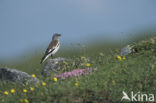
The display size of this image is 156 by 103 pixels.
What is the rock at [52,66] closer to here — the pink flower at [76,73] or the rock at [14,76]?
the rock at [14,76]

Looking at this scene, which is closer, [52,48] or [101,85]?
[101,85]

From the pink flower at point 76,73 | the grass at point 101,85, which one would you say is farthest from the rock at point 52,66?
the pink flower at point 76,73

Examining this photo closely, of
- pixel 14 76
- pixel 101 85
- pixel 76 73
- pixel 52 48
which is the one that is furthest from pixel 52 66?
pixel 101 85

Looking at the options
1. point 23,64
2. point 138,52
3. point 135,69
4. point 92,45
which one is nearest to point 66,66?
point 138,52

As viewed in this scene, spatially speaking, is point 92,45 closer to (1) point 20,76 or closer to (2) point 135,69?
(1) point 20,76

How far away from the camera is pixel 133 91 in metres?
11.9

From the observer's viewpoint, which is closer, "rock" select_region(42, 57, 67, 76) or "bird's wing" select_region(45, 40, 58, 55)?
"rock" select_region(42, 57, 67, 76)

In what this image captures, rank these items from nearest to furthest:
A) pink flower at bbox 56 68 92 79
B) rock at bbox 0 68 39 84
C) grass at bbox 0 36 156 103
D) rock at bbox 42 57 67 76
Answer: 1. grass at bbox 0 36 156 103
2. pink flower at bbox 56 68 92 79
3. rock at bbox 0 68 39 84
4. rock at bbox 42 57 67 76

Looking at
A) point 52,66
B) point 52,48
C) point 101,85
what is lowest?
point 101,85

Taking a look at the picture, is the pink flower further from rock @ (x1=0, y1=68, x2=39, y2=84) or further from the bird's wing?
the bird's wing

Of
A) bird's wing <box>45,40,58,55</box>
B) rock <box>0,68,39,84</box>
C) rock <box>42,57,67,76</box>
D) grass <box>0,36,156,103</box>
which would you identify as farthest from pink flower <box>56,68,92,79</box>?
bird's wing <box>45,40,58,55</box>

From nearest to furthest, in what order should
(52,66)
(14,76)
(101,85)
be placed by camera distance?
(101,85) < (14,76) < (52,66)

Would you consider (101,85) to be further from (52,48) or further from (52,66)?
(52,48)

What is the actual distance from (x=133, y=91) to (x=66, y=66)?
4.93 m
